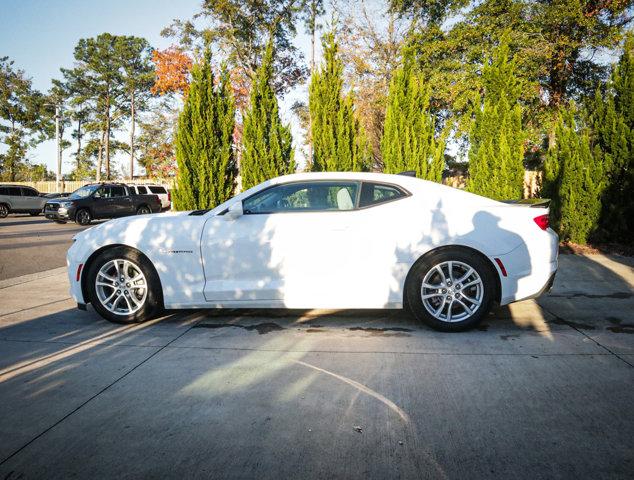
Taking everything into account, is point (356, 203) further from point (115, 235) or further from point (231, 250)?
point (115, 235)

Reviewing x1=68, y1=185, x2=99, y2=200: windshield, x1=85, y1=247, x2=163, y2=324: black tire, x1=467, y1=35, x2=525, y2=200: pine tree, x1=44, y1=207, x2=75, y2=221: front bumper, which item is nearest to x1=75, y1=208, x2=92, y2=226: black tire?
x1=44, y1=207, x2=75, y2=221: front bumper

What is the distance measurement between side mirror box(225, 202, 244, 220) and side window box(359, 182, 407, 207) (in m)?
1.20

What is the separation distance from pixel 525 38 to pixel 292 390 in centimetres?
2113

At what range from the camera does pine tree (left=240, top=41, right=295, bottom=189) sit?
388 inches

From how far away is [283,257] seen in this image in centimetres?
427

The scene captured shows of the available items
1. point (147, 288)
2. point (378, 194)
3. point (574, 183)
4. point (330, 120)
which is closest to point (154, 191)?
point (330, 120)

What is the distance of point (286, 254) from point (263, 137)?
6.24 metres

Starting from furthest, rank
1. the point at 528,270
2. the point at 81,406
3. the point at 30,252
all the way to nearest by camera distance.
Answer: the point at 30,252
the point at 528,270
the point at 81,406

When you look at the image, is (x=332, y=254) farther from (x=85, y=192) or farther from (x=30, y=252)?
(x=85, y=192)

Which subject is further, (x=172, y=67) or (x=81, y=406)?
(x=172, y=67)

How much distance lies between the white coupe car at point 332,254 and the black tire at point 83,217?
58.5ft

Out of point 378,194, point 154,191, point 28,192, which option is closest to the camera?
point 378,194

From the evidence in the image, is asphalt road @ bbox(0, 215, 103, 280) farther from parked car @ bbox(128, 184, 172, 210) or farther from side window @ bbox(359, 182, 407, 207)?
parked car @ bbox(128, 184, 172, 210)

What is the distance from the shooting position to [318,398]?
2.80 m
